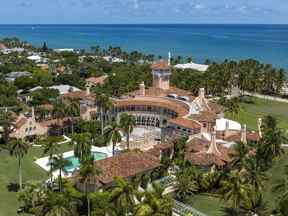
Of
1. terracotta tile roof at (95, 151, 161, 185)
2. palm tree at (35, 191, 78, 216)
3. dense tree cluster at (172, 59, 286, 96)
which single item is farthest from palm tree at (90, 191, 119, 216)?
dense tree cluster at (172, 59, 286, 96)

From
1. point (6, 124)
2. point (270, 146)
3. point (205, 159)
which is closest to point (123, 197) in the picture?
point (205, 159)

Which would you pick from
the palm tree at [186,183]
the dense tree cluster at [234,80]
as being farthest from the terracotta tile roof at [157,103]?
the dense tree cluster at [234,80]

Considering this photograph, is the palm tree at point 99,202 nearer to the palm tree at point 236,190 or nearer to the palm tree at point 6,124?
the palm tree at point 236,190

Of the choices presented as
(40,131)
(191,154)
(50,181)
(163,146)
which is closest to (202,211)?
(191,154)

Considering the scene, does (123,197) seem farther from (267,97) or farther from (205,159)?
(267,97)

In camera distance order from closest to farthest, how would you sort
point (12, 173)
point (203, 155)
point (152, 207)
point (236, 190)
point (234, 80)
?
point (152, 207)
point (236, 190)
point (203, 155)
point (12, 173)
point (234, 80)
